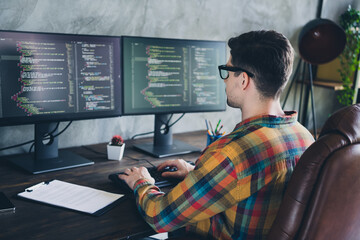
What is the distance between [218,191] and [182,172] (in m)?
0.48

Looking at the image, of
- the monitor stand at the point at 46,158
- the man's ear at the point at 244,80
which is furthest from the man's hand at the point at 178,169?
the man's ear at the point at 244,80

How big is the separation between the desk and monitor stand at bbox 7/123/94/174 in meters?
0.04

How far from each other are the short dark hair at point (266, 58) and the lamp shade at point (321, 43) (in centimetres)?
154

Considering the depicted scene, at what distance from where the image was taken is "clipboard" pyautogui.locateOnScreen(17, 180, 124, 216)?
1.26 meters

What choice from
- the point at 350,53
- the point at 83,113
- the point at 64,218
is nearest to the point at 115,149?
the point at 83,113

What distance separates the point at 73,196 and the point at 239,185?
60 centimetres

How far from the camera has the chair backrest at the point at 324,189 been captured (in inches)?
38.0

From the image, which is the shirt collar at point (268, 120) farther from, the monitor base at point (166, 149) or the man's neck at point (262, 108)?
the monitor base at point (166, 149)

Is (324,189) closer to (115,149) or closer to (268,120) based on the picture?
(268,120)

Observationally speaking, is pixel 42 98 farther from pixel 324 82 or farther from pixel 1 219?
pixel 324 82

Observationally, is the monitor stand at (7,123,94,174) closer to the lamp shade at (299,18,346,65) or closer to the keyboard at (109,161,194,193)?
the keyboard at (109,161,194,193)

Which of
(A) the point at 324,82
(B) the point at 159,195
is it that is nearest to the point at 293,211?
(B) the point at 159,195

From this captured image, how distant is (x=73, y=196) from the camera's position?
1343 millimetres

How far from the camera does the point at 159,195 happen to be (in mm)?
1245
